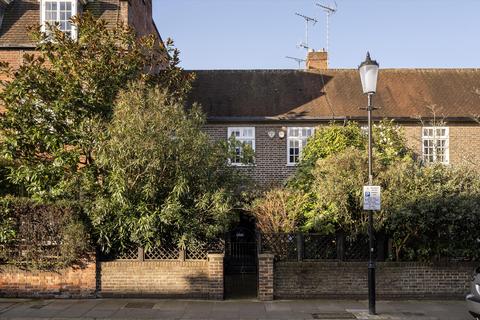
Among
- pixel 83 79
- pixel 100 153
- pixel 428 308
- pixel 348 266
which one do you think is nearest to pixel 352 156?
pixel 348 266

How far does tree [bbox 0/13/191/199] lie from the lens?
1371cm

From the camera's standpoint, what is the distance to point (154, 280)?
1309 centimetres

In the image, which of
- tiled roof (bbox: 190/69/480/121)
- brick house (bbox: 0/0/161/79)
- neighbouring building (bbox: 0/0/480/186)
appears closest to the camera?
brick house (bbox: 0/0/161/79)

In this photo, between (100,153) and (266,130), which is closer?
(100,153)

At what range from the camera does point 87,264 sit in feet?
42.6

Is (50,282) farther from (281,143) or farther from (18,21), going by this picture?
(281,143)

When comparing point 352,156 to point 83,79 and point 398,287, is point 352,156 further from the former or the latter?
point 83,79

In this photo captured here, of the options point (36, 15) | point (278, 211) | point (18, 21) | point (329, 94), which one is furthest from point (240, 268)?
point (18, 21)

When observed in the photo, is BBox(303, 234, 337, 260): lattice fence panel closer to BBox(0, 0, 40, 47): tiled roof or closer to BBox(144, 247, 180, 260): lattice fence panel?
BBox(144, 247, 180, 260): lattice fence panel

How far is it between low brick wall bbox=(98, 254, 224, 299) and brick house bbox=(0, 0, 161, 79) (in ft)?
30.4

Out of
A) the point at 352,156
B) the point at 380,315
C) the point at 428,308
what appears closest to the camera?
the point at 380,315

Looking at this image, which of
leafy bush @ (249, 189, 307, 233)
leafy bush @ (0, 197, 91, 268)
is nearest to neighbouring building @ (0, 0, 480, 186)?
leafy bush @ (249, 189, 307, 233)

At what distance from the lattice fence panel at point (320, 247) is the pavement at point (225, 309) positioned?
3.89ft

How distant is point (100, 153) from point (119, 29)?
4.39m
